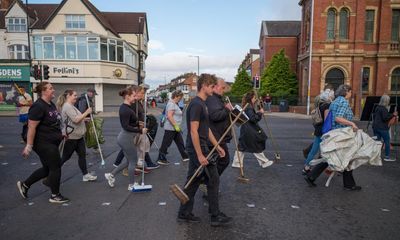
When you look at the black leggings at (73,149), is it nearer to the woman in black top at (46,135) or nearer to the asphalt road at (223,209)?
the asphalt road at (223,209)

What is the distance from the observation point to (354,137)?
5664 millimetres

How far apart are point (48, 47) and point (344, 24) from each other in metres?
27.1

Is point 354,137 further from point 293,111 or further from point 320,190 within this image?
point 293,111

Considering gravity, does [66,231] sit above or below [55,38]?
below

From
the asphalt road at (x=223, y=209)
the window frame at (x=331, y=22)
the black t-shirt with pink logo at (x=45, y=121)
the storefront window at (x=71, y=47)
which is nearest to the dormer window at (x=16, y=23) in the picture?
the storefront window at (x=71, y=47)

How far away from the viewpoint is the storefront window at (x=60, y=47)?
29.9m

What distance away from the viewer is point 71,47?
98.5ft

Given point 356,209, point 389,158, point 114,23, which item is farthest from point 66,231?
point 114,23

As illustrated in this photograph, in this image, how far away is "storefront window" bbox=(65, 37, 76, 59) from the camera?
98.4ft

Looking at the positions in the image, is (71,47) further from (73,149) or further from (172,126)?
(73,149)

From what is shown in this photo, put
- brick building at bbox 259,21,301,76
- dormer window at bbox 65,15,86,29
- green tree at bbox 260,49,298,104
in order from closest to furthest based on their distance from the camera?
dormer window at bbox 65,15,86,29
green tree at bbox 260,49,298,104
brick building at bbox 259,21,301,76

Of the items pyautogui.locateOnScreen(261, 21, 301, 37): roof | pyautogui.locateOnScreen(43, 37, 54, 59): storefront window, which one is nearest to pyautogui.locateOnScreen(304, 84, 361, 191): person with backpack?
pyautogui.locateOnScreen(43, 37, 54, 59): storefront window

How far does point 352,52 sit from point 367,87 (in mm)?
4095

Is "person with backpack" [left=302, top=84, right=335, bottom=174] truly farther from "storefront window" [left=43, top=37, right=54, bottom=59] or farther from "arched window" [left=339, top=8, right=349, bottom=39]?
"storefront window" [left=43, top=37, right=54, bottom=59]
